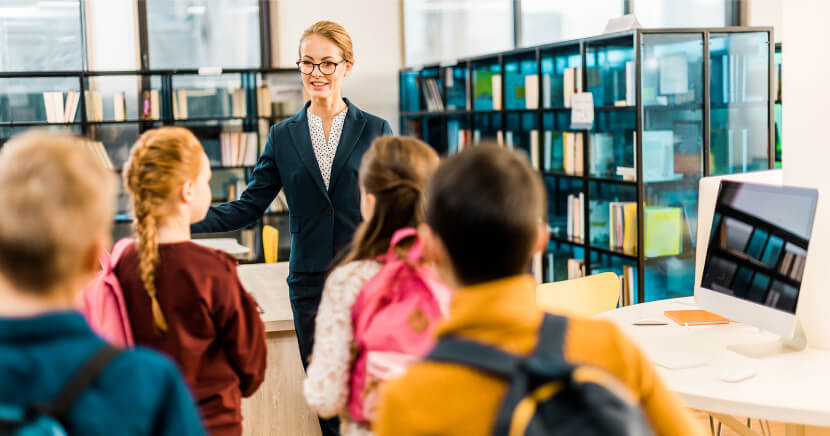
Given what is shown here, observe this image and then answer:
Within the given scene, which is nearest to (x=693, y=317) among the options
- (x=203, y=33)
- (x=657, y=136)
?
(x=657, y=136)

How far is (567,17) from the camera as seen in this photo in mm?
7105

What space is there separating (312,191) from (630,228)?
9.28 ft

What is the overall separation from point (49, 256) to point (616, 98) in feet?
14.6

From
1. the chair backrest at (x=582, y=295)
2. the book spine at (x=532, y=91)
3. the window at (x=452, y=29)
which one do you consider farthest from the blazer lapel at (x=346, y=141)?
the window at (x=452, y=29)

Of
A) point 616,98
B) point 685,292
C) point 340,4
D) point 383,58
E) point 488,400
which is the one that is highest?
point 340,4

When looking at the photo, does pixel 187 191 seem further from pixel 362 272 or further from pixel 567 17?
pixel 567 17

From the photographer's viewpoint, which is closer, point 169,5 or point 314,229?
point 314,229

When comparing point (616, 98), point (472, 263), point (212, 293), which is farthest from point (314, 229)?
point (616, 98)

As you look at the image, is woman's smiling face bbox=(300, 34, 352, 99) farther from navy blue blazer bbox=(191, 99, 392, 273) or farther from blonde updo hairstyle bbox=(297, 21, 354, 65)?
navy blue blazer bbox=(191, 99, 392, 273)

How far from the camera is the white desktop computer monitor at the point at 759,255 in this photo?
2051mm

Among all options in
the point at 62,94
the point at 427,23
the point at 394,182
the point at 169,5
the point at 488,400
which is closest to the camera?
the point at 488,400

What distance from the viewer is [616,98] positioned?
507cm

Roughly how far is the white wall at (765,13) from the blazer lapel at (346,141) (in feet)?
15.7

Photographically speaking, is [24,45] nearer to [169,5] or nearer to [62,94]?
[62,94]
